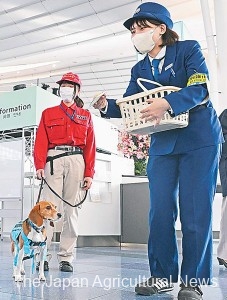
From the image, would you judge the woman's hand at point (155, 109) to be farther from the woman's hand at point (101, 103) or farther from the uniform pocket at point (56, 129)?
the uniform pocket at point (56, 129)

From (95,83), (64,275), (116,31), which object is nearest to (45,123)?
(64,275)

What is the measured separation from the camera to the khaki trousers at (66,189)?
279cm

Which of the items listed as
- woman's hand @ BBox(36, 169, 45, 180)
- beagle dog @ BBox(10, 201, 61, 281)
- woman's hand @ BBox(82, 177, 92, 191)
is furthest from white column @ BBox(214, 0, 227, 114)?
beagle dog @ BBox(10, 201, 61, 281)

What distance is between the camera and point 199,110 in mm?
1720

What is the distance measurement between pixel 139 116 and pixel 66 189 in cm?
136

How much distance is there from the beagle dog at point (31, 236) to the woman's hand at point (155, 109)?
3.36ft

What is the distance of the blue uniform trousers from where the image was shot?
1.66 m

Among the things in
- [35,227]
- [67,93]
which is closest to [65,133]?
[67,93]

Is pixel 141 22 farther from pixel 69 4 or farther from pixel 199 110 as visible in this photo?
pixel 69 4

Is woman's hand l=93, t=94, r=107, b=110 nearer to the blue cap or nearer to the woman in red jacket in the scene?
the blue cap

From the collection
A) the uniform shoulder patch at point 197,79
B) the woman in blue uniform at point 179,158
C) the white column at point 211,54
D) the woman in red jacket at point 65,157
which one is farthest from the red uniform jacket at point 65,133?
the white column at point 211,54

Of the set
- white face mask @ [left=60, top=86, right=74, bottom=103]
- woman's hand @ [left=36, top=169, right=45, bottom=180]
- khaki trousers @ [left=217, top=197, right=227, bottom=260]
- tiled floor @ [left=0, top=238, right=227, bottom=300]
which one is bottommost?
tiled floor @ [left=0, top=238, right=227, bottom=300]

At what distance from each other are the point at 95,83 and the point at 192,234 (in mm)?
12414

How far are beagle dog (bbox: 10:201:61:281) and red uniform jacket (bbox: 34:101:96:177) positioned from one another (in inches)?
21.6
